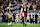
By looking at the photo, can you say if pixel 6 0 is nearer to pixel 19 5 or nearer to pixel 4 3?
pixel 4 3

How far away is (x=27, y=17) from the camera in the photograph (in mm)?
2203

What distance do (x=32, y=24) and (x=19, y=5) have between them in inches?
31.4

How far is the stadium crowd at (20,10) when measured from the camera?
Answer: 217cm

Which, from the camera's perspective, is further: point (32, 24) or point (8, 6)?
point (8, 6)

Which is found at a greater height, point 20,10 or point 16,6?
point 16,6

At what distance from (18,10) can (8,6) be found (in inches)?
15.6

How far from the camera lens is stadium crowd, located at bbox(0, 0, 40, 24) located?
2170mm

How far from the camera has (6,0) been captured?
2.31 meters

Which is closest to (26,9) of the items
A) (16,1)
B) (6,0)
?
(16,1)

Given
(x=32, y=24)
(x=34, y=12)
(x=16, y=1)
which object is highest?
(x=16, y=1)

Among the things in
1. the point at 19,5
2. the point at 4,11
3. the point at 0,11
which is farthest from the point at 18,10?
the point at 0,11

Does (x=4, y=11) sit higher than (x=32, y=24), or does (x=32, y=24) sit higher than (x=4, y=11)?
(x=4, y=11)

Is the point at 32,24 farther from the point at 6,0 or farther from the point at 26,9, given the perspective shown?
the point at 6,0

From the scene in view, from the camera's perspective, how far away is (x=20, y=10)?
2242 millimetres
